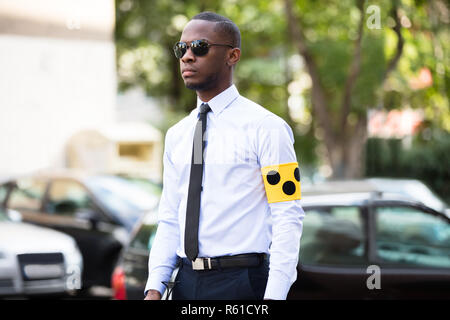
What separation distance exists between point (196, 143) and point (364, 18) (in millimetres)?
5568

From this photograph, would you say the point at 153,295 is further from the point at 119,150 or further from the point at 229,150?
the point at 119,150

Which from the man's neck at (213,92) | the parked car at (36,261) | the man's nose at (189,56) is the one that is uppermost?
the man's nose at (189,56)

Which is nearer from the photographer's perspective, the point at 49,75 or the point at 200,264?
the point at 200,264

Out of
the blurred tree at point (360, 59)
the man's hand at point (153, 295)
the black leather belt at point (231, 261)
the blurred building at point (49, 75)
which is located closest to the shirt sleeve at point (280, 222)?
the black leather belt at point (231, 261)

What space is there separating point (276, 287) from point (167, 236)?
502mm

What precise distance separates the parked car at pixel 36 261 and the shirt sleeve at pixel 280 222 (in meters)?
4.57

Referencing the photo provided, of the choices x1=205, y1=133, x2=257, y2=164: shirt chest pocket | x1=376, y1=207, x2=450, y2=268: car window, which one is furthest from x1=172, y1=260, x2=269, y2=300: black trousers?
x1=376, y1=207, x2=450, y2=268: car window

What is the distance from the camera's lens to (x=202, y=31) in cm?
250

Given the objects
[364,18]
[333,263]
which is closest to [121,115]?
[364,18]

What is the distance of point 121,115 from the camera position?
123 ft

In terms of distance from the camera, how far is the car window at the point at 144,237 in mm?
4682

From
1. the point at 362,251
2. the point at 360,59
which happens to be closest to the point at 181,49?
the point at 362,251

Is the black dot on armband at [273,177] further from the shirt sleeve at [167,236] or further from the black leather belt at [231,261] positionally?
the shirt sleeve at [167,236]
